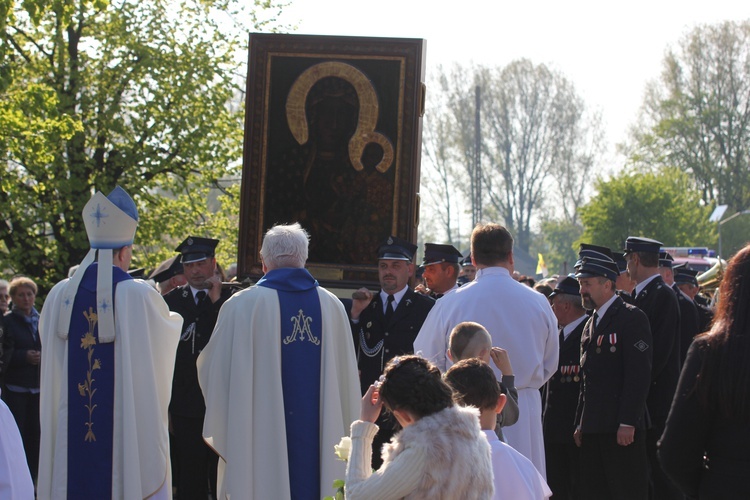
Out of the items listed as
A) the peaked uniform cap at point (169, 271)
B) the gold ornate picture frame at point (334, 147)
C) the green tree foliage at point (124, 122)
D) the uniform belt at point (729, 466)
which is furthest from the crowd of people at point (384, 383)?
the green tree foliage at point (124, 122)

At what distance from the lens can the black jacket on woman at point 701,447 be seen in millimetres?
3820

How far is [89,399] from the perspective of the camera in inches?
275

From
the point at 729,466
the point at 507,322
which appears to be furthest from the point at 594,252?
the point at 729,466

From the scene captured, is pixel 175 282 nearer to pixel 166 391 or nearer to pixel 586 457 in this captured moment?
pixel 166 391

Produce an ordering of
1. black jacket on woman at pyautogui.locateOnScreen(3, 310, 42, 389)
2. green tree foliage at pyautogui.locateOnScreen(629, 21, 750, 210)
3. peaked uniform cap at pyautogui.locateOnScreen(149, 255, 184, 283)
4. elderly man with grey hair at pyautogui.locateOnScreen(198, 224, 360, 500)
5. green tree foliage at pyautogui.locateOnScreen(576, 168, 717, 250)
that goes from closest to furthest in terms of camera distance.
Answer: elderly man with grey hair at pyautogui.locateOnScreen(198, 224, 360, 500)
peaked uniform cap at pyautogui.locateOnScreen(149, 255, 184, 283)
black jacket on woman at pyautogui.locateOnScreen(3, 310, 42, 389)
green tree foliage at pyautogui.locateOnScreen(576, 168, 717, 250)
green tree foliage at pyautogui.locateOnScreen(629, 21, 750, 210)

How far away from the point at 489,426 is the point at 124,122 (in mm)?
17649

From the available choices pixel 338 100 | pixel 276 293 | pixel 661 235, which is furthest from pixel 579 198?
pixel 276 293

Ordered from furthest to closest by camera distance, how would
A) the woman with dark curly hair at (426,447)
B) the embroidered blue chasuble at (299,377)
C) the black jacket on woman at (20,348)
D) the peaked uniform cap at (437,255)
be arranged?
the black jacket on woman at (20,348), the peaked uniform cap at (437,255), the embroidered blue chasuble at (299,377), the woman with dark curly hair at (426,447)

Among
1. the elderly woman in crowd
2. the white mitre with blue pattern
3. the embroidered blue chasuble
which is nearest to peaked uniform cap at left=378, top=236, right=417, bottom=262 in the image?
the embroidered blue chasuble

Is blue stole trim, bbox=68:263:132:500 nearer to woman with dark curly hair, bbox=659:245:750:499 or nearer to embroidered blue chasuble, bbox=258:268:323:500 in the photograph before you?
embroidered blue chasuble, bbox=258:268:323:500

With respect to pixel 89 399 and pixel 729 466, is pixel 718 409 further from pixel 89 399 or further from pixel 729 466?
pixel 89 399

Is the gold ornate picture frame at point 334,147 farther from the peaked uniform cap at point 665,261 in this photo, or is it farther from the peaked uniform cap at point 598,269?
the peaked uniform cap at point 665,261

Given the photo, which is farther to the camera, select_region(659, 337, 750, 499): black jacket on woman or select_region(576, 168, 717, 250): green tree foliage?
select_region(576, 168, 717, 250): green tree foliage

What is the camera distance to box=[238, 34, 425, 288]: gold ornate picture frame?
10.7 meters
